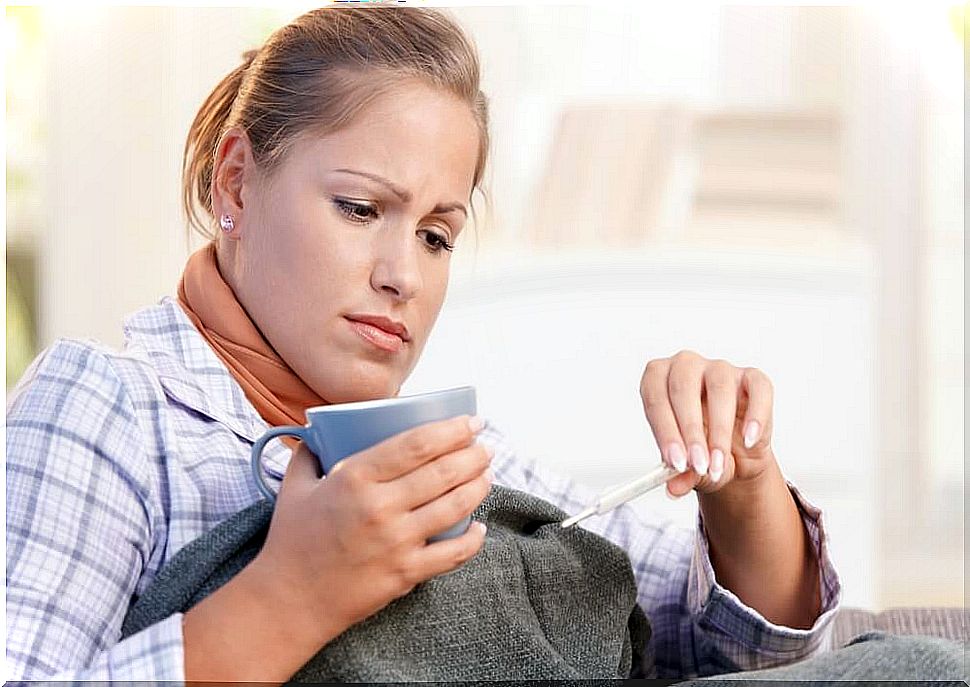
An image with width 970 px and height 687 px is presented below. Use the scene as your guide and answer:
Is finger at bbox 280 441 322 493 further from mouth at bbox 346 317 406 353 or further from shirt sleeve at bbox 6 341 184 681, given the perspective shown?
mouth at bbox 346 317 406 353

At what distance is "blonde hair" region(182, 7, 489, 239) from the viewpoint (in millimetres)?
1067

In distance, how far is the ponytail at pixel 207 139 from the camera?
1239mm

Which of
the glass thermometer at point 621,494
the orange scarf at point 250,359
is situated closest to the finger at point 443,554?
the glass thermometer at point 621,494

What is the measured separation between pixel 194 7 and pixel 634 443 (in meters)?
1.93

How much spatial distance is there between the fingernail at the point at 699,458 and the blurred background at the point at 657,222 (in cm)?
174

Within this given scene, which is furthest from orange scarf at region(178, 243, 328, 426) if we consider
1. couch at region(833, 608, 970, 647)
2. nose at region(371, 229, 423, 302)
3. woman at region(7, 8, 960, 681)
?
couch at region(833, 608, 970, 647)

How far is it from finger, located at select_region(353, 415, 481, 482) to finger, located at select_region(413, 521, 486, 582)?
0.06m

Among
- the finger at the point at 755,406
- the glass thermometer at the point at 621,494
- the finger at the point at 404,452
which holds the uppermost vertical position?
the finger at the point at 404,452

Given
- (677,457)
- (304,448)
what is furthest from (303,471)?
(677,457)

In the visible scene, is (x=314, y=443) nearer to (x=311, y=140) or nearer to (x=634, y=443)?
(x=311, y=140)

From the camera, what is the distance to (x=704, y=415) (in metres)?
0.94

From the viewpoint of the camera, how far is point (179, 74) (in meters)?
3.61

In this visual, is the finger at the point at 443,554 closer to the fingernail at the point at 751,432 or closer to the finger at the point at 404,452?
the finger at the point at 404,452

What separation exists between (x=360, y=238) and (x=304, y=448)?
0.29 m
